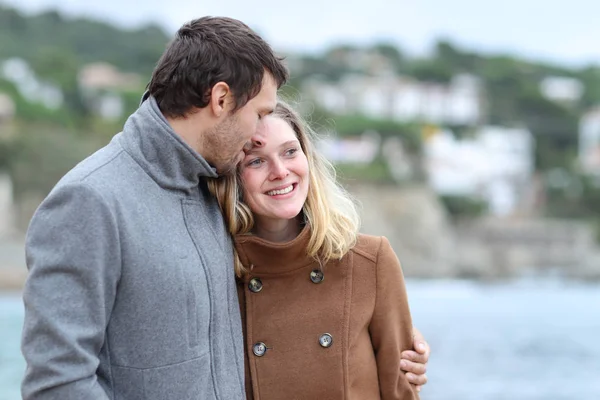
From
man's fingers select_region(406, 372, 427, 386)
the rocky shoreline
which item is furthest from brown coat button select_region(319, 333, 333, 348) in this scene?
the rocky shoreline

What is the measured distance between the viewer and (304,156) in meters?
2.46

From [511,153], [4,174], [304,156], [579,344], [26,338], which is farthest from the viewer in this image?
→ [511,153]

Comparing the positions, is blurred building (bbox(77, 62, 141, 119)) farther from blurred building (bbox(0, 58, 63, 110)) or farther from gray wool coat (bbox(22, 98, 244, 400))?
gray wool coat (bbox(22, 98, 244, 400))

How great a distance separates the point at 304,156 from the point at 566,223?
199 feet

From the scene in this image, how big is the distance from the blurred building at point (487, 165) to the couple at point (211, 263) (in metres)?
57.4

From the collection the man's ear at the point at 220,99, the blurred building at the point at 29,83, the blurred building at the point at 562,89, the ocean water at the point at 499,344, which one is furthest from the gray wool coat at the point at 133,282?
the blurred building at the point at 562,89

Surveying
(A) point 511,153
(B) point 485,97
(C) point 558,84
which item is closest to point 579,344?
(A) point 511,153

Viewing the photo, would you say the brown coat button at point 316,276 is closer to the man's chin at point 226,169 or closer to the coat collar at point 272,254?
the coat collar at point 272,254

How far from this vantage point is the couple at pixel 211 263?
180 cm

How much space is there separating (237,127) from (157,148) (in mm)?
186

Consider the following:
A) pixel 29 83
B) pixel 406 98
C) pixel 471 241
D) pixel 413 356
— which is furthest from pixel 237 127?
pixel 406 98

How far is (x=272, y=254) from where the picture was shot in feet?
8.03

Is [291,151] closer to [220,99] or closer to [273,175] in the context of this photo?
[273,175]

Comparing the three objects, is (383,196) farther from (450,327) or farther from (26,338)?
(26,338)
